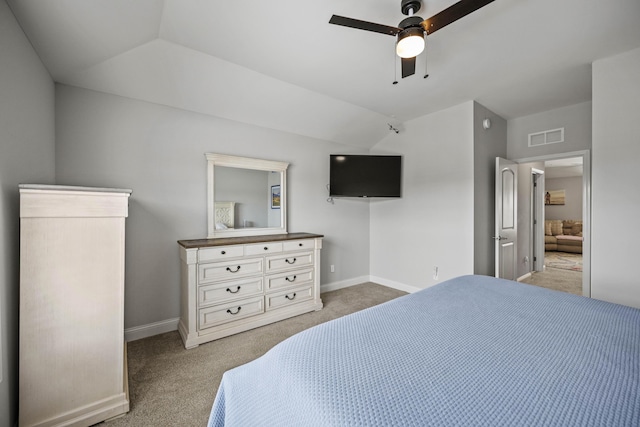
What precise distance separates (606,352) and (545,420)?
612mm

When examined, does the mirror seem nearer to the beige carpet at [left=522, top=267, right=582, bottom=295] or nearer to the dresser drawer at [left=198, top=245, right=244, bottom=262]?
the dresser drawer at [left=198, top=245, right=244, bottom=262]

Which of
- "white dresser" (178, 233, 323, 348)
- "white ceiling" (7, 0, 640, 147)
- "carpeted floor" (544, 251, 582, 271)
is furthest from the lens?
"carpeted floor" (544, 251, 582, 271)

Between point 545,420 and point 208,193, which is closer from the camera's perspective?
point 545,420

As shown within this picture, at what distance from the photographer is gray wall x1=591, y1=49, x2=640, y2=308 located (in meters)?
2.23

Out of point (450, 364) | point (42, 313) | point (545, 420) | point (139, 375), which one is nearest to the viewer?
point (545, 420)

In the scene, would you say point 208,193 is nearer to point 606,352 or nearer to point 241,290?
point 241,290

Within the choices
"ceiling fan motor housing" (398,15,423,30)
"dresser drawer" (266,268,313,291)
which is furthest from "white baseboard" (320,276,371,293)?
"ceiling fan motor housing" (398,15,423,30)

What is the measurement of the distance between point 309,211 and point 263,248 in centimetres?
116

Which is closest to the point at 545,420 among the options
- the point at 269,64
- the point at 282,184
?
the point at 269,64

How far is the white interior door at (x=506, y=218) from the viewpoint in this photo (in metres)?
3.39

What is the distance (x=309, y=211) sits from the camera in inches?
149

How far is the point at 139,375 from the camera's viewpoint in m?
1.98

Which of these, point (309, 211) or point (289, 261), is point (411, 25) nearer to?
point (289, 261)

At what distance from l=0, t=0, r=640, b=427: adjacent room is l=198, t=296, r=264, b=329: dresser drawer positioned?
0.02m
